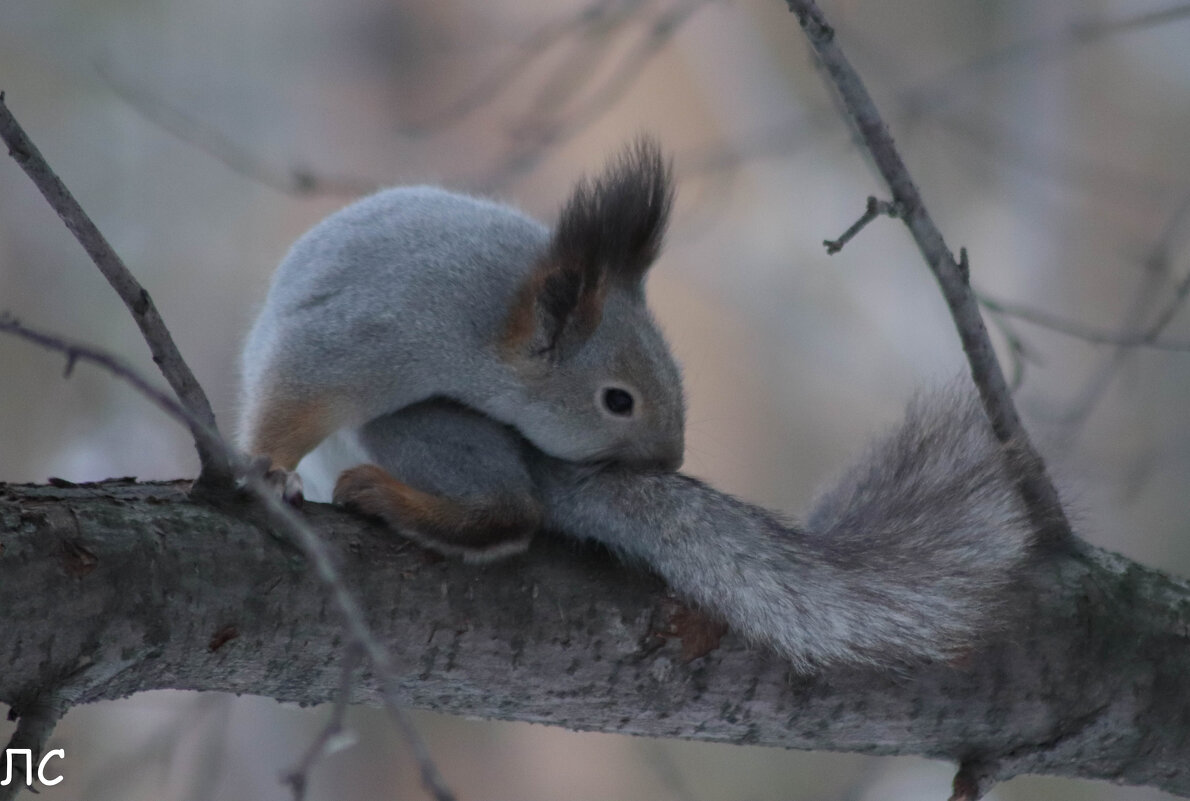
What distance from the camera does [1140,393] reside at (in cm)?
412

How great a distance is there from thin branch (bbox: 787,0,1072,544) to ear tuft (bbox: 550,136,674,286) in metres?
0.31

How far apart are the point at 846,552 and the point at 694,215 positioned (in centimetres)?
242

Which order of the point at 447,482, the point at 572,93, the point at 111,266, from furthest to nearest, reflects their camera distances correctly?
1. the point at 572,93
2. the point at 447,482
3. the point at 111,266

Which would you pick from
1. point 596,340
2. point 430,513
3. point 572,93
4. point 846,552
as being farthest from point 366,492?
point 572,93

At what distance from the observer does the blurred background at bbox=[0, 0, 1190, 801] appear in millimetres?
4039

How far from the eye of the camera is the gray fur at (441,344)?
5.11 feet

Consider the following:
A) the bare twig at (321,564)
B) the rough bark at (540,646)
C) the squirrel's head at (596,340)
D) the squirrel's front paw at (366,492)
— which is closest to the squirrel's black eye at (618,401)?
the squirrel's head at (596,340)

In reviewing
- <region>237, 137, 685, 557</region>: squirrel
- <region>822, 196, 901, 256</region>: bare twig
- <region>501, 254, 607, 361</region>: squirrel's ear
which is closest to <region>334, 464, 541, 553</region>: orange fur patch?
<region>237, 137, 685, 557</region>: squirrel

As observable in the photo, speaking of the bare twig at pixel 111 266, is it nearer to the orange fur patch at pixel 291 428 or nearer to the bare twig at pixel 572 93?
the orange fur patch at pixel 291 428

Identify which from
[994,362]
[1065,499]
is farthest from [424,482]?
[1065,499]

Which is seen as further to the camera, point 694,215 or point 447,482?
point 694,215

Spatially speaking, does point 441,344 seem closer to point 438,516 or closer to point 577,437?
point 577,437

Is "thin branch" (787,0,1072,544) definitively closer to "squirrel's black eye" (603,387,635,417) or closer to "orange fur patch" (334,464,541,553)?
"squirrel's black eye" (603,387,635,417)

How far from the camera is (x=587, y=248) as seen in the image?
1625mm
